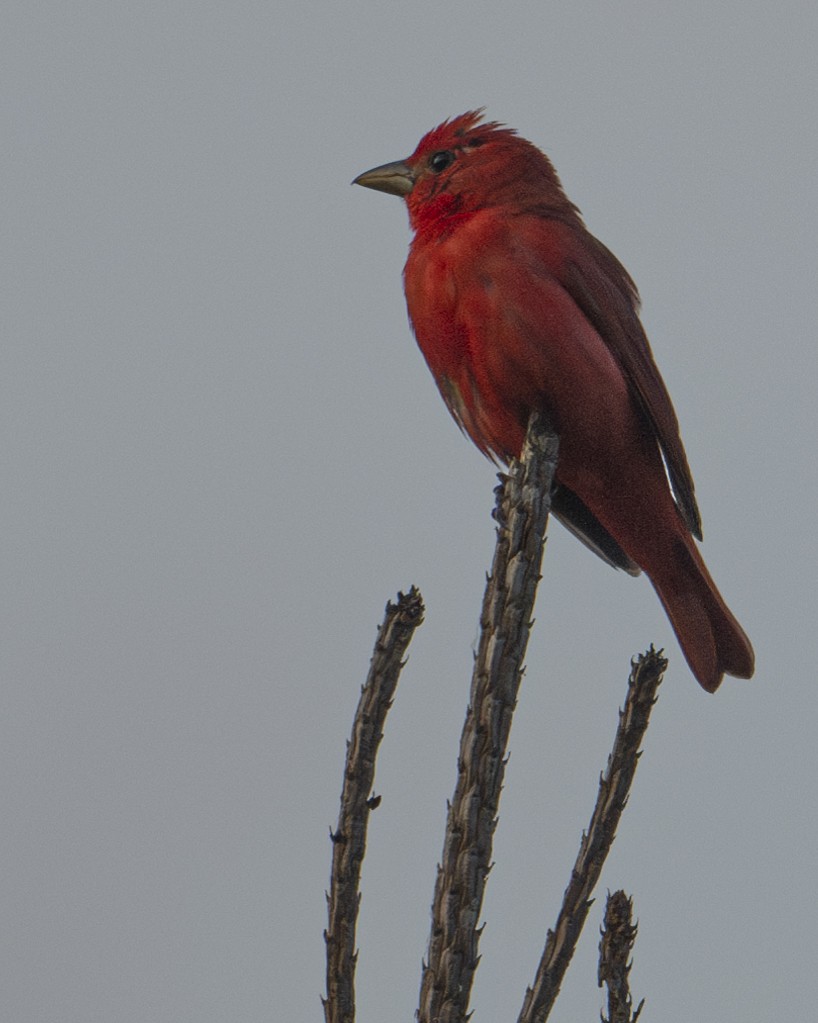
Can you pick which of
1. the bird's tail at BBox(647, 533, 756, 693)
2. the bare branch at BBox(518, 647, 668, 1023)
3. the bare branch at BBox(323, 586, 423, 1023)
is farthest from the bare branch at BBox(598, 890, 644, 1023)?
the bird's tail at BBox(647, 533, 756, 693)

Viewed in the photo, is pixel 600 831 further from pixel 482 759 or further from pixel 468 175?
pixel 468 175

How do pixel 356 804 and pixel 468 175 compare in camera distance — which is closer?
pixel 356 804

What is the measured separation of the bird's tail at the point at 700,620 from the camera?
4895 mm

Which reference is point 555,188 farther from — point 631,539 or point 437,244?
point 631,539

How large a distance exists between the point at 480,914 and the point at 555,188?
3551mm

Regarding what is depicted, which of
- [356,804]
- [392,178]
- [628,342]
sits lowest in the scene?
[356,804]

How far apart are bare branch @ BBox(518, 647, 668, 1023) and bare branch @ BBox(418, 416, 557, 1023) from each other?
21 cm

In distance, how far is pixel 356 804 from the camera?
2.41m

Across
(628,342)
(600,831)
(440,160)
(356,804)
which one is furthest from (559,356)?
(356,804)

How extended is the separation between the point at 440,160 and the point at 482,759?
3.45 m

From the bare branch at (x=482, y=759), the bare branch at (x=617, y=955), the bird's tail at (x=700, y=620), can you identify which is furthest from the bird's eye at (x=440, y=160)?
the bare branch at (x=617, y=955)

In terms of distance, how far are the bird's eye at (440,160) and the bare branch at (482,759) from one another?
106 inches

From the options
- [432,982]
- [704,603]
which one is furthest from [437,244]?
[432,982]

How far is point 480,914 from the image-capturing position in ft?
7.96
